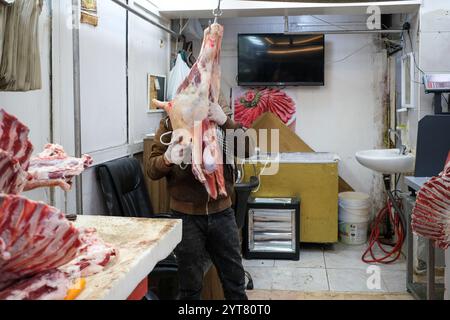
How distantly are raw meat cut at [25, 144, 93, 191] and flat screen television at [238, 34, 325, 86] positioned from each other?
372 cm

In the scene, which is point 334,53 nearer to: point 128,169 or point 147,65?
point 147,65

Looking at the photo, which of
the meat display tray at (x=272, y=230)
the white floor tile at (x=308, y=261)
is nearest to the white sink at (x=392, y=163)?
the meat display tray at (x=272, y=230)

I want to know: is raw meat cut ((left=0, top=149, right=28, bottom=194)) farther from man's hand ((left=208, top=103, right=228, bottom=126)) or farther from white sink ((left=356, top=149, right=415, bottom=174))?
white sink ((left=356, top=149, right=415, bottom=174))

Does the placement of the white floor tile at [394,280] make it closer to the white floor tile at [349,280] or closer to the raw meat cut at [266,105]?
the white floor tile at [349,280]

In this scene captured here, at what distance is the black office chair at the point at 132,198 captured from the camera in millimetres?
2666

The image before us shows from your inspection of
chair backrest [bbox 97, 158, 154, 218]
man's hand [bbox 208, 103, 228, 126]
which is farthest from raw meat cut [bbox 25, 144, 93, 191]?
chair backrest [bbox 97, 158, 154, 218]

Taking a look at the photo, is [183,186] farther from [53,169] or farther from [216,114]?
[53,169]

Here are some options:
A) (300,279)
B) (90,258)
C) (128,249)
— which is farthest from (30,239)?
(300,279)

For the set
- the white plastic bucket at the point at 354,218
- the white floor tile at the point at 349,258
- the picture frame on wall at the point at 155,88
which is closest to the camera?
the picture frame on wall at the point at 155,88

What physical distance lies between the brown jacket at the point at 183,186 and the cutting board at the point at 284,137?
8.88 feet

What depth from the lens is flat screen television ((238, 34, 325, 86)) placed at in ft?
15.4

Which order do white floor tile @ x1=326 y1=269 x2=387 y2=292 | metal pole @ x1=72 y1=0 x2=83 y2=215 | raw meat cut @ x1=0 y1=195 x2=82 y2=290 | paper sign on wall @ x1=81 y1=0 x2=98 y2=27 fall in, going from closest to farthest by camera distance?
raw meat cut @ x1=0 y1=195 x2=82 y2=290 → metal pole @ x1=72 y1=0 x2=83 y2=215 → paper sign on wall @ x1=81 y1=0 x2=98 y2=27 → white floor tile @ x1=326 y1=269 x2=387 y2=292

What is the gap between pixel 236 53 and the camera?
5008mm

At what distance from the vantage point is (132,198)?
10.2 feet
